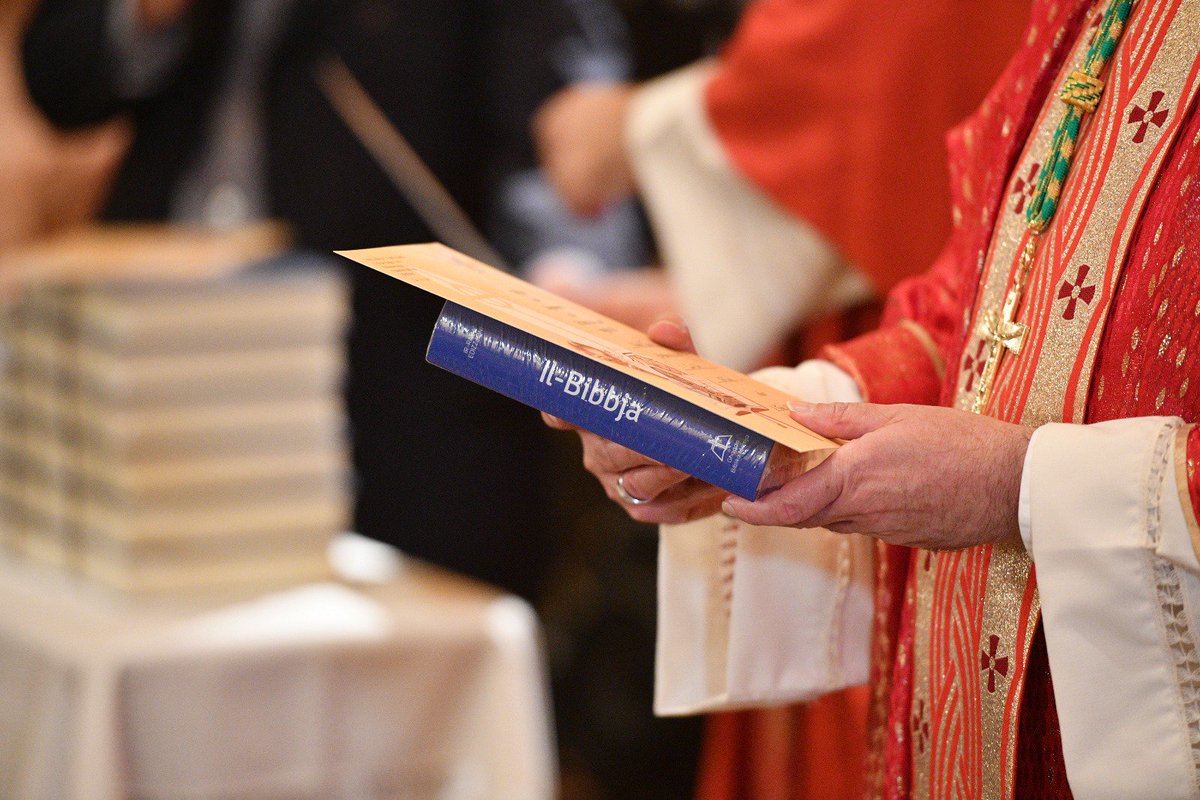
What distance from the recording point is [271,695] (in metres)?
1.52

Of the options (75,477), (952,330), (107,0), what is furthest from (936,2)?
(107,0)

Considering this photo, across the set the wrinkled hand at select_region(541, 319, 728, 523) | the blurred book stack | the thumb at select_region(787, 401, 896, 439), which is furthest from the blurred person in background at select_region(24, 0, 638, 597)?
the thumb at select_region(787, 401, 896, 439)

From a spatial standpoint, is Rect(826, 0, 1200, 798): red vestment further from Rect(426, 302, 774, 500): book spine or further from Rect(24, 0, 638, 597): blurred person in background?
Rect(24, 0, 638, 597): blurred person in background

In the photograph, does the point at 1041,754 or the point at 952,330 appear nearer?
the point at 1041,754

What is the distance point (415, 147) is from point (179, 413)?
0.80m

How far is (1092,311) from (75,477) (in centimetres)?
130

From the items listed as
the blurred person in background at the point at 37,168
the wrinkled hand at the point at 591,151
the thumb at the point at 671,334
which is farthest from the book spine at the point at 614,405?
the blurred person in background at the point at 37,168

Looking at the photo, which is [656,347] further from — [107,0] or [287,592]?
[107,0]

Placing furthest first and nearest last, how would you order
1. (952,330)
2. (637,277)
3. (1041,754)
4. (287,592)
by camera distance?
(637,277)
(287,592)
(952,330)
(1041,754)

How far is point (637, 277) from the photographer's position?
2152mm

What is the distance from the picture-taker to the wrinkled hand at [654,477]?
0.83m

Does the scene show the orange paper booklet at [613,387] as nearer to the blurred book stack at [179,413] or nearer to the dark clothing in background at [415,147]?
the blurred book stack at [179,413]

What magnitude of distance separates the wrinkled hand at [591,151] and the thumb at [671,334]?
42.0 inches

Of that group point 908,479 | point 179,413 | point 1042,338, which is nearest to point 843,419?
point 908,479
